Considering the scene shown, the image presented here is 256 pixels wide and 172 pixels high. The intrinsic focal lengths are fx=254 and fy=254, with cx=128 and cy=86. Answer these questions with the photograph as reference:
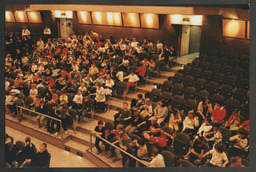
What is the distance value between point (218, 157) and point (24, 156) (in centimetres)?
509

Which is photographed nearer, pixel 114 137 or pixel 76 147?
pixel 114 137

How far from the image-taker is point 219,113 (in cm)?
743

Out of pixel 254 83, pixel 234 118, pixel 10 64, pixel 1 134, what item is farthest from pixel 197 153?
pixel 10 64

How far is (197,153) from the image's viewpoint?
6.10 meters

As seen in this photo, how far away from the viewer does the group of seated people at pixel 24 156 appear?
267 inches

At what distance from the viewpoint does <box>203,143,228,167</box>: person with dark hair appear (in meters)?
5.85

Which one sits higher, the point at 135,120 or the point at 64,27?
the point at 64,27

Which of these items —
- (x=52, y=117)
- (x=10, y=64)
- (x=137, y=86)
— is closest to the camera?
(x=52, y=117)

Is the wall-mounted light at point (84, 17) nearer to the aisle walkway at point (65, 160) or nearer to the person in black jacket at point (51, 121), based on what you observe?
the person in black jacket at point (51, 121)

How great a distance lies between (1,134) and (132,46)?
27.2 feet

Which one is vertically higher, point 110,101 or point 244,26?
point 244,26

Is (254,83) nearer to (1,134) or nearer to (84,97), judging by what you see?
(84,97)

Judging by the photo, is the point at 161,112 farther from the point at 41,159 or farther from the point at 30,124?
the point at 30,124

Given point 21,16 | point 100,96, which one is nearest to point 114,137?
point 100,96
